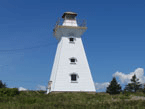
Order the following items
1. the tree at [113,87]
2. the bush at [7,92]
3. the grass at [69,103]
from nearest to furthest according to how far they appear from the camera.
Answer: the grass at [69,103]
the bush at [7,92]
the tree at [113,87]

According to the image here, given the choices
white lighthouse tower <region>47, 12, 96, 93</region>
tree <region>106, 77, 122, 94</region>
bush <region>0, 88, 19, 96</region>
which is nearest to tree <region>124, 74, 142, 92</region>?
tree <region>106, 77, 122, 94</region>

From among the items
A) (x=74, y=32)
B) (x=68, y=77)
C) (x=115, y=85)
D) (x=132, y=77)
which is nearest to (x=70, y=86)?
(x=68, y=77)

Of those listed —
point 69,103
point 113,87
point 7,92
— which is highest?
point 113,87

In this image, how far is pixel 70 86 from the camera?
33000 millimetres

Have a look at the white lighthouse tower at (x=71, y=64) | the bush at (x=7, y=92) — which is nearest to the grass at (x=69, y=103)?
the bush at (x=7, y=92)

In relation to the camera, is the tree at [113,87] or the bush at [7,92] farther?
the tree at [113,87]

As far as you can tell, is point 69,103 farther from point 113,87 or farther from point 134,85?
point 134,85

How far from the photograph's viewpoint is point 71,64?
34.2 meters

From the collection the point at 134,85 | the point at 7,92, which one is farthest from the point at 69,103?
the point at 134,85

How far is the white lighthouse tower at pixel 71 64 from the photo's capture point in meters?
33.1

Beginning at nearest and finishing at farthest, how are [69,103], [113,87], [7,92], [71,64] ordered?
[69,103], [7,92], [71,64], [113,87]

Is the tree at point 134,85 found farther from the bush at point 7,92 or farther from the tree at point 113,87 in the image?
the bush at point 7,92

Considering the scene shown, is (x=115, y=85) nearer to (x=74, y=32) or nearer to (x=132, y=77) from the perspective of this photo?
(x=132, y=77)

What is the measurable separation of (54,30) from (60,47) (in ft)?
13.3
